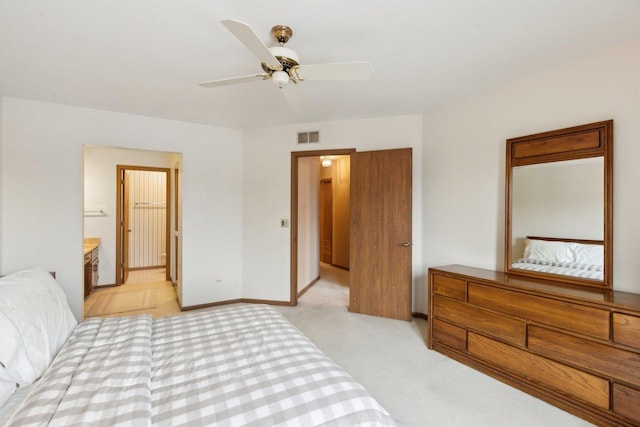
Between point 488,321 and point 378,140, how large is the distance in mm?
2321

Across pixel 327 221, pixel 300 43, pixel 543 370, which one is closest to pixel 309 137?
pixel 300 43

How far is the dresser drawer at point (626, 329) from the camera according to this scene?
1.63 metres

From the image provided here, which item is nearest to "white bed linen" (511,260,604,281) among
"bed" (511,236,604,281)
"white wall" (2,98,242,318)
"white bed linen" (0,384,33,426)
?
"bed" (511,236,604,281)

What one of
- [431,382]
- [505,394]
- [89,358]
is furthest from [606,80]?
[89,358]

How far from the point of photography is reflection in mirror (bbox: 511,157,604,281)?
2129mm

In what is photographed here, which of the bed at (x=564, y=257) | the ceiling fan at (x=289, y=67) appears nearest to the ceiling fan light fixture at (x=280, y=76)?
the ceiling fan at (x=289, y=67)

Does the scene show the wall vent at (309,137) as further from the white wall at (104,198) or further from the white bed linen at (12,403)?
the white bed linen at (12,403)

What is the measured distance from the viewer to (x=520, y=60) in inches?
88.7

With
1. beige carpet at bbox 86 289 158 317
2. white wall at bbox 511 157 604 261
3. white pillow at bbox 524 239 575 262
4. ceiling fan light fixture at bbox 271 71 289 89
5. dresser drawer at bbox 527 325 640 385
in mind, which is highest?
ceiling fan light fixture at bbox 271 71 289 89

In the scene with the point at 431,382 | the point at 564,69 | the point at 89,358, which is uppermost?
the point at 564,69

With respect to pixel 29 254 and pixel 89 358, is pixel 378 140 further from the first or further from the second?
pixel 29 254

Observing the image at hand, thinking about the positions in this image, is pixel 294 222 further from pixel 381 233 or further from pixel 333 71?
pixel 333 71

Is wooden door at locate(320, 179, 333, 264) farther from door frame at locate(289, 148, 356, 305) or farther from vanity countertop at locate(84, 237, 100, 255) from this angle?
vanity countertop at locate(84, 237, 100, 255)

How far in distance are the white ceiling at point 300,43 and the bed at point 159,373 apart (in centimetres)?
162
